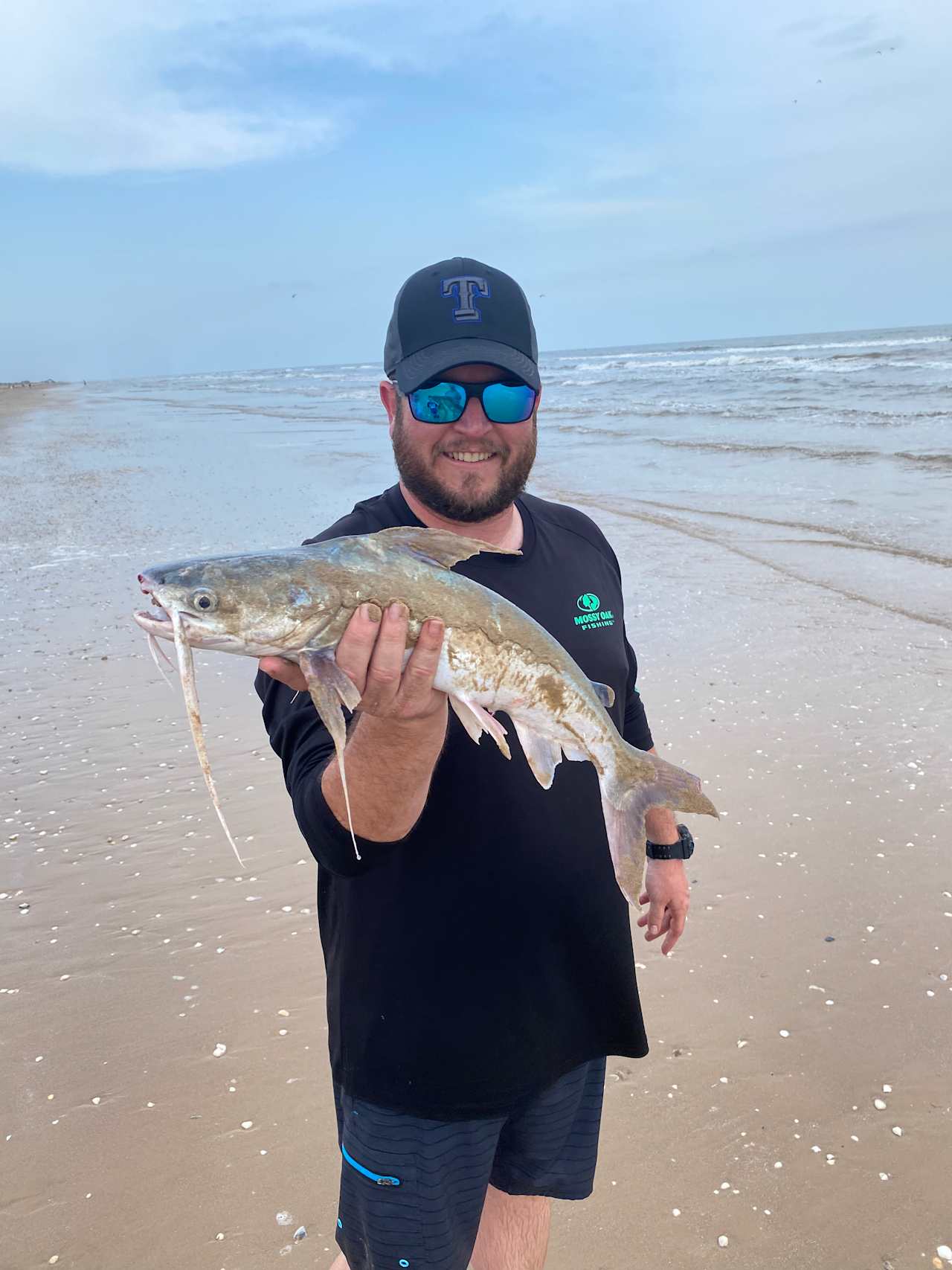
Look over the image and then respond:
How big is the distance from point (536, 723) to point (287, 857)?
10.3ft

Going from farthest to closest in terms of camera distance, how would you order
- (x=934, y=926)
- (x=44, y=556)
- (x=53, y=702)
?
(x=44, y=556) < (x=53, y=702) < (x=934, y=926)

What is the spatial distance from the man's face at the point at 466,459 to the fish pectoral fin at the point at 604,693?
619 millimetres

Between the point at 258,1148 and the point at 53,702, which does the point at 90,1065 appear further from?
the point at 53,702

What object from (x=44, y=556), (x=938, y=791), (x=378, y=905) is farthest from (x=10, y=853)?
(x=44, y=556)

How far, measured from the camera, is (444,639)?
226cm

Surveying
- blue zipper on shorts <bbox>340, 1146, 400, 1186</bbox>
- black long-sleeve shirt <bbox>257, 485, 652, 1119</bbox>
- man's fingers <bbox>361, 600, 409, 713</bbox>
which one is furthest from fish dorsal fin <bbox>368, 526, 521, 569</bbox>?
blue zipper on shorts <bbox>340, 1146, 400, 1186</bbox>

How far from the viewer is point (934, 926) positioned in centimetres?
448

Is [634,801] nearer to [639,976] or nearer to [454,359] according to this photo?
[454,359]

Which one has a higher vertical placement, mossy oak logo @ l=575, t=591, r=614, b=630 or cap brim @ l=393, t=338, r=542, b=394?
cap brim @ l=393, t=338, r=542, b=394

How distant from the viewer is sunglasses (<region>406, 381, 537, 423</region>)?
2.79 m

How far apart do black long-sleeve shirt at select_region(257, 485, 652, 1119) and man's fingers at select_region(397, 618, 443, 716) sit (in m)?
0.31

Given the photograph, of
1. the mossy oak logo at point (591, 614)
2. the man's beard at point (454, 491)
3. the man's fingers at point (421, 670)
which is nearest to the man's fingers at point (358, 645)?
the man's fingers at point (421, 670)

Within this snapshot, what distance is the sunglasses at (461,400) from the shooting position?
9.14 feet

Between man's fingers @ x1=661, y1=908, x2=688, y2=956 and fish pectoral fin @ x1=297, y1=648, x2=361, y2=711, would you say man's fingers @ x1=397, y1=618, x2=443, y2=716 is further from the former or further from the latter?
man's fingers @ x1=661, y1=908, x2=688, y2=956
